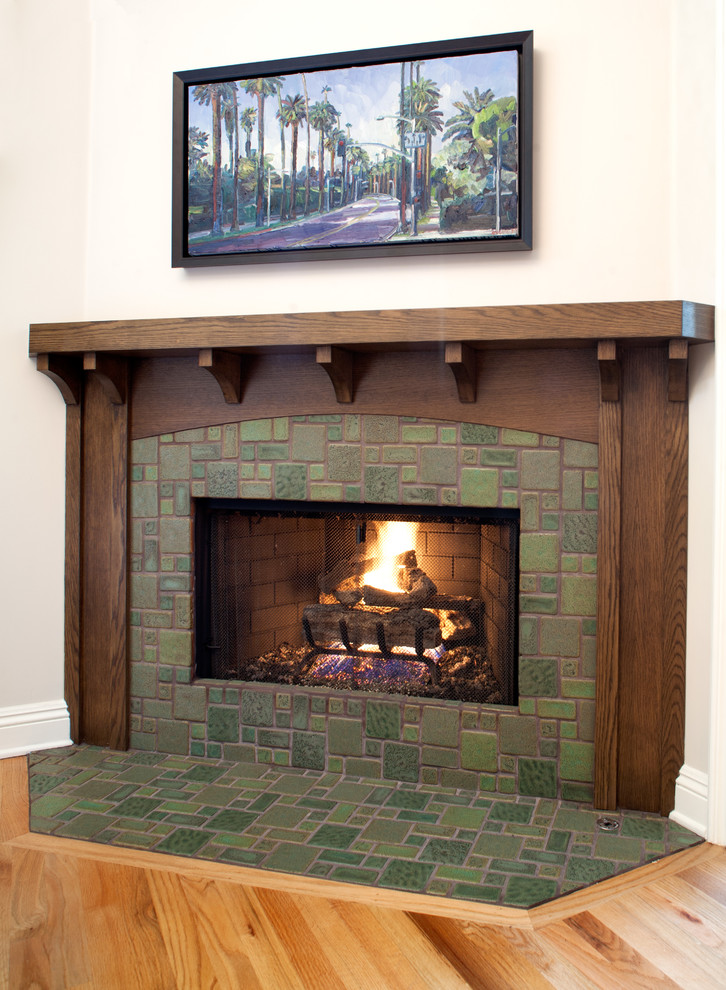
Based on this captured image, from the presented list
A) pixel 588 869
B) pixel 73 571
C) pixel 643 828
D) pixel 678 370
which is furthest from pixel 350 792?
pixel 678 370

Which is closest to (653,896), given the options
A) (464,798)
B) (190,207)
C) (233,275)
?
(464,798)

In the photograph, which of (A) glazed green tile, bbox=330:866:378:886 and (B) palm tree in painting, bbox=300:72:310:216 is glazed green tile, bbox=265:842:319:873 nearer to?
(A) glazed green tile, bbox=330:866:378:886

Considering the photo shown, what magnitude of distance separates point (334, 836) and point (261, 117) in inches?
89.3

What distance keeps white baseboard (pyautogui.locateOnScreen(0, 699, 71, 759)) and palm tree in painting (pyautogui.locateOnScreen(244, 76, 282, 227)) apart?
74.1 inches

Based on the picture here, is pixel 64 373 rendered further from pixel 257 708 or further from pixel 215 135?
pixel 257 708

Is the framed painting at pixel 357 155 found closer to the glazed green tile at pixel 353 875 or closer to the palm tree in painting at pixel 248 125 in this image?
the palm tree in painting at pixel 248 125

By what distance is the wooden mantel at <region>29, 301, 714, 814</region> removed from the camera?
2.19 m

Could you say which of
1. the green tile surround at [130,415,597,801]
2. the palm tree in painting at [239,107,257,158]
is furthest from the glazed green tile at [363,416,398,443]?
the palm tree in painting at [239,107,257,158]

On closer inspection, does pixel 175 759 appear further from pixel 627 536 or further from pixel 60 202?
pixel 60 202

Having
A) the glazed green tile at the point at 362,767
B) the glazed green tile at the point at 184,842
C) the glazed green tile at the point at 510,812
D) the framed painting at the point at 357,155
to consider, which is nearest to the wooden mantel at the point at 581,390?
the glazed green tile at the point at 510,812

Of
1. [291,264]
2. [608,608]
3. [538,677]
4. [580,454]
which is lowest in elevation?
[538,677]

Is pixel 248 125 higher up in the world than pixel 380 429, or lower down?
higher up

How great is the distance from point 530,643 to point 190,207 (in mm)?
1846

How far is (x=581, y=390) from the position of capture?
7.67 ft
